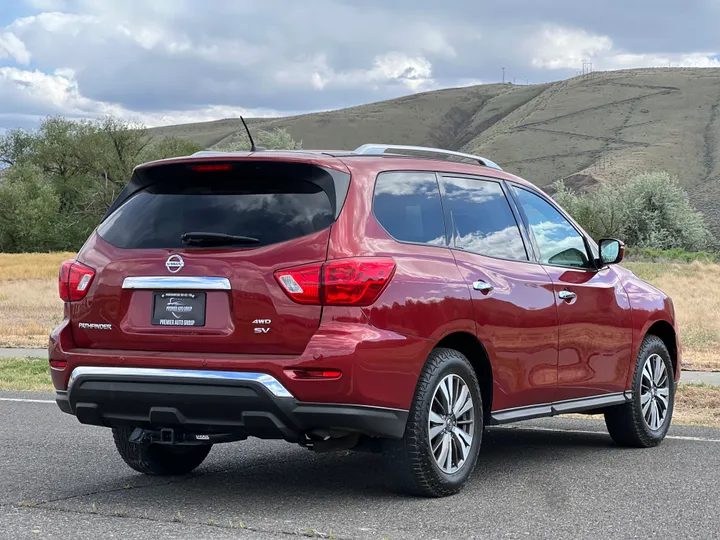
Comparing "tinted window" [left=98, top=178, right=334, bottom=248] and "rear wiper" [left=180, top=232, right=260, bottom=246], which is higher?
"tinted window" [left=98, top=178, right=334, bottom=248]

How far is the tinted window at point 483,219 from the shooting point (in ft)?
21.9

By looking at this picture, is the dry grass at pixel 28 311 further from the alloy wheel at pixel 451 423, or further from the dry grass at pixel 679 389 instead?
the alloy wheel at pixel 451 423

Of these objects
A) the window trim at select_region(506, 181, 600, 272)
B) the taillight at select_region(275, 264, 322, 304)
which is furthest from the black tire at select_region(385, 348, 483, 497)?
the window trim at select_region(506, 181, 600, 272)

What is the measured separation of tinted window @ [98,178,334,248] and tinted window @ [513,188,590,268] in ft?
6.57

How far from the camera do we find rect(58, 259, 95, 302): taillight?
6160 mm

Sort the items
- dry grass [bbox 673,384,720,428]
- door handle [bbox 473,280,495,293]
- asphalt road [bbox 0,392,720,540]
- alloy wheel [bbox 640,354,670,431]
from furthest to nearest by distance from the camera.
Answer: dry grass [bbox 673,384,720,428] < alloy wheel [bbox 640,354,670,431] < door handle [bbox 473,280,495,293] < asphalt road [bbox 0,392,720,540]

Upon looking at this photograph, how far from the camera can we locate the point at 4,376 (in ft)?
46.9

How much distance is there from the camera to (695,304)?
29828 mm

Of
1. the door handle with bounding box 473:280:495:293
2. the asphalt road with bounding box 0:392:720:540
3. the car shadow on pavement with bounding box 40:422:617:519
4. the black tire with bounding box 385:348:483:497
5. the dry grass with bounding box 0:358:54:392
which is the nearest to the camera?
the asphalt road with bounding box 0:392:720:540

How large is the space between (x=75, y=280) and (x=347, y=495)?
1918mm

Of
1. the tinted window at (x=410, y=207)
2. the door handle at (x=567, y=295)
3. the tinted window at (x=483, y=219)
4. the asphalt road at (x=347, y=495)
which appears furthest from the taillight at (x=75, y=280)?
the door handle at (x=567, y=295)

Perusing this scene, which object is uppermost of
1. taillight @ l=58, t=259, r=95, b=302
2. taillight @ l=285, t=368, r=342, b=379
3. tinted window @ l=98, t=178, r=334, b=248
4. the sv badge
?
tinted window @ l=98, t=178, r=334, b=248

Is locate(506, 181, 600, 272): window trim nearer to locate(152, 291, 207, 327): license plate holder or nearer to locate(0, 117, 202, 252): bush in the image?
locate(152, 291, 207, 327): license plate holder

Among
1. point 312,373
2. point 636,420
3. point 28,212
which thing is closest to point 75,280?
point 312,373
